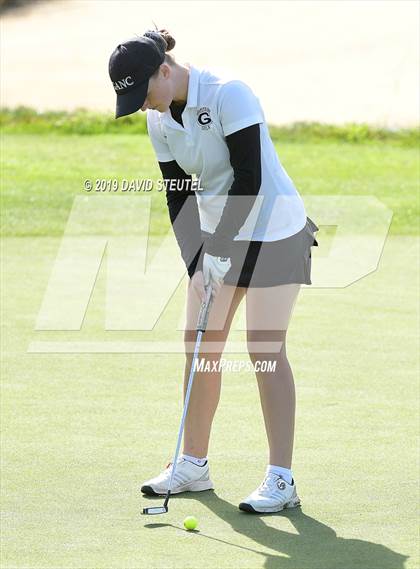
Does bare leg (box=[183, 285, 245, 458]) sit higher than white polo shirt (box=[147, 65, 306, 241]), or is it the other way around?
white polo shirt (box=[147, 65, 306, 241])

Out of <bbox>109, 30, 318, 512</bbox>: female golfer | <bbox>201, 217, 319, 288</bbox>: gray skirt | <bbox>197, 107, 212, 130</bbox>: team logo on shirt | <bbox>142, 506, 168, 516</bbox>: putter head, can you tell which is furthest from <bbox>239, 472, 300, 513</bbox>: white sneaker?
<bbox>197, 107, 212, 130</bbox>: team logo on shirt

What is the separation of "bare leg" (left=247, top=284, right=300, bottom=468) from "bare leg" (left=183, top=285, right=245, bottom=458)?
13cm

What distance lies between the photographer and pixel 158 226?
11602 millimetres

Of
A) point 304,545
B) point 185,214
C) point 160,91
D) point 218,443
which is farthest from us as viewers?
point 218,443

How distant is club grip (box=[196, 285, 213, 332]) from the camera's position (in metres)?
4.89

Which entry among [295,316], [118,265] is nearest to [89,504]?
[295,316]

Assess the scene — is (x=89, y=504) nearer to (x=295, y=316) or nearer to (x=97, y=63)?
(x=295, y=316)

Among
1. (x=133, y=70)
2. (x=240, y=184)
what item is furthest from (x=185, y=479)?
(x=133, y=70)

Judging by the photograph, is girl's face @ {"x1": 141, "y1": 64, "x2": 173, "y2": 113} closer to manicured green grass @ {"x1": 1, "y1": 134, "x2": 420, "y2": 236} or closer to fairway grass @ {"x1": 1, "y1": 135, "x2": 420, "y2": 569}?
fairway grass @ {"x1": 1, "y1": 135, "x2": 420, "y2": 569}

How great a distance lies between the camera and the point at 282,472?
16.2 ft

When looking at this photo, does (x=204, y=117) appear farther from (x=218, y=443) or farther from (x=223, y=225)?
(x=218, y=443)

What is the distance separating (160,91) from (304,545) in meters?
1.58

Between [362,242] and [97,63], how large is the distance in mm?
12518

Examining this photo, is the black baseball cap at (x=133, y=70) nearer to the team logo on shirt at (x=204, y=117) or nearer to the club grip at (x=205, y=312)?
the team logo on shirt at (x=204, y=117)
